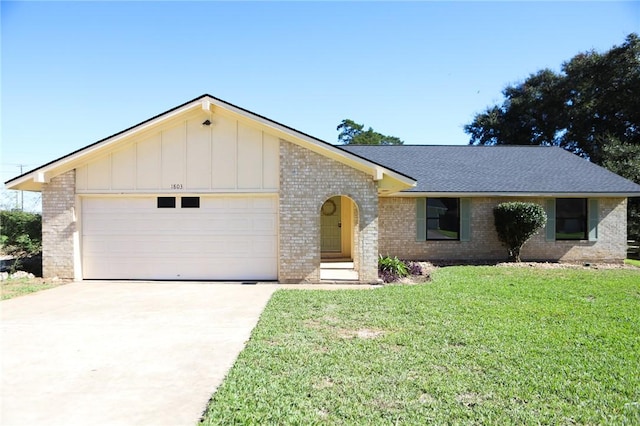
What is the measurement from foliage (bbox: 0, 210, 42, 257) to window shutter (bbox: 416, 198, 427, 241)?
14.8m

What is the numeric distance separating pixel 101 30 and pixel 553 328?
45.4ft

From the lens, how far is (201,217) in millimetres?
11172

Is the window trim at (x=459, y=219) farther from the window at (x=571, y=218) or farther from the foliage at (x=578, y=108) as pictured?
the foliage at (x=578, y=108)

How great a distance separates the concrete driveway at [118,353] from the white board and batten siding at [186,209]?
76.8 inches

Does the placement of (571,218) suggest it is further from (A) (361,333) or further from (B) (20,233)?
(B) (20,233)

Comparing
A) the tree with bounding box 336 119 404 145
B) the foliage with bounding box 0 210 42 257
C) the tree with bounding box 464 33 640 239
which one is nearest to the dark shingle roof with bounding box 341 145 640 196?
the tree with bounding box 464 33 640 239

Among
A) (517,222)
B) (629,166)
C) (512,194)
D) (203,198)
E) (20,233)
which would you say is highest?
(629,166)

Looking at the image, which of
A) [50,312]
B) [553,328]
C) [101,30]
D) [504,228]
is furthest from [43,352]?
[504,228]

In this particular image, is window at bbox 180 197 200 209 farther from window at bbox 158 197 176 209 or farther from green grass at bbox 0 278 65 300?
green grass at bbox 0 278 65 300

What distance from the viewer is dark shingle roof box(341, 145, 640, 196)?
15.1 metres

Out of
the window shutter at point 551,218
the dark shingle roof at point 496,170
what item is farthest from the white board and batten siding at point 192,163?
the window shutter at point 551,218

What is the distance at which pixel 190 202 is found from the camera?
11203mm

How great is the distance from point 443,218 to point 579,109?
25826mm

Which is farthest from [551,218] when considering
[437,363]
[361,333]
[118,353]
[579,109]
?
[579,109]
